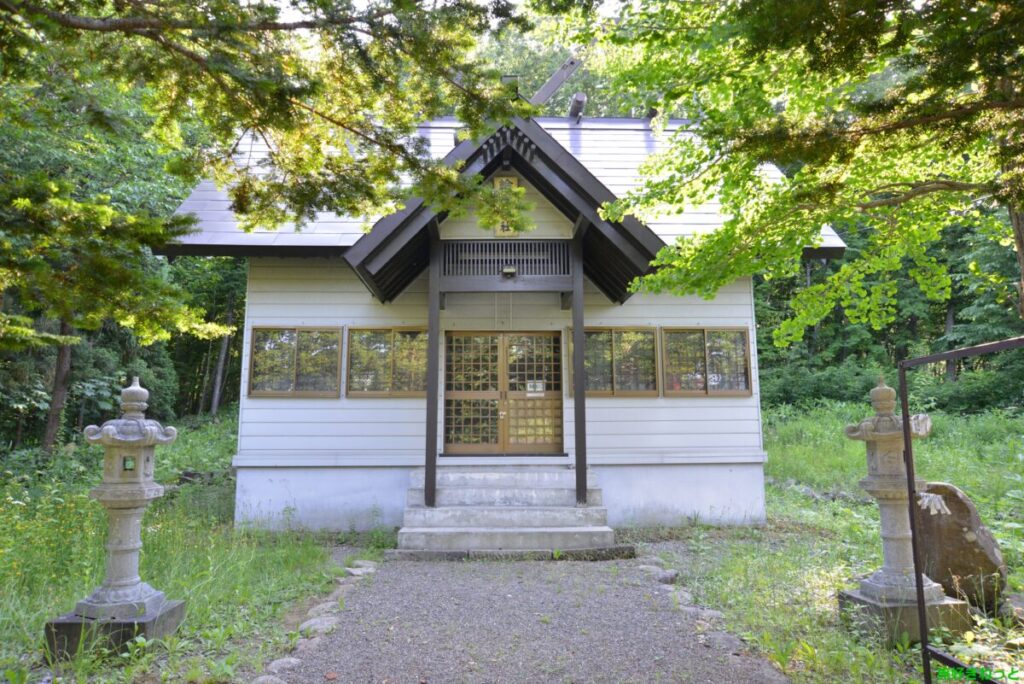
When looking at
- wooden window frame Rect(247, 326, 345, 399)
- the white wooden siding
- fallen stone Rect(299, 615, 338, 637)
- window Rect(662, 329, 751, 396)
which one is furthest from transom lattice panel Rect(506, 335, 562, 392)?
fallen stone Rect(299, 615, 338, 637)

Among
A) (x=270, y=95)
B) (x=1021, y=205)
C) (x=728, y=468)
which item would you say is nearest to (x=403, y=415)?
(x=728, y=468)

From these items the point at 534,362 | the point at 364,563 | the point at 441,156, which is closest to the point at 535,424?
the point at 534,362

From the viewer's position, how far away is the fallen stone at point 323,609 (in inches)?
175

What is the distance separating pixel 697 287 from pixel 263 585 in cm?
446

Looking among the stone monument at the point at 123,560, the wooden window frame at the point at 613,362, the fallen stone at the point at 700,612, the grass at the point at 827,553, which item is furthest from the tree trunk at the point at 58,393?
the fallen stone at the point at 700,612

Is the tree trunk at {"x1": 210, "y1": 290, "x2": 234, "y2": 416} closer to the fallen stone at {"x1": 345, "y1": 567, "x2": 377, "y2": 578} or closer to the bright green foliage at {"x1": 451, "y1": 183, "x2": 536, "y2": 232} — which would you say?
the fallen stone at {"x1": 345, "y1": 567, "x2": 377, "y2": 578}

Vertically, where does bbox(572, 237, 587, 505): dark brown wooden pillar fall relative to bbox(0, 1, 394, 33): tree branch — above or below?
below

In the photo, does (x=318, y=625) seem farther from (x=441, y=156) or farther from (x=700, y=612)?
(x=441, y=156)

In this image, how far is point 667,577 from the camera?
18.1 ft

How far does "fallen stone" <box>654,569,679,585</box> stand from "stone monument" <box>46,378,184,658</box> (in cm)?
380

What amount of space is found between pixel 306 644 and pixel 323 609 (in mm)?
768

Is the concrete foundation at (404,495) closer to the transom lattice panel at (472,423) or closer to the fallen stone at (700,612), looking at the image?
the transom lattice panel at (472,423)

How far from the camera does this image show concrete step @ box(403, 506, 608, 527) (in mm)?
6957

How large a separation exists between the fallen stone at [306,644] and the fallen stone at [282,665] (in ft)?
0.46
